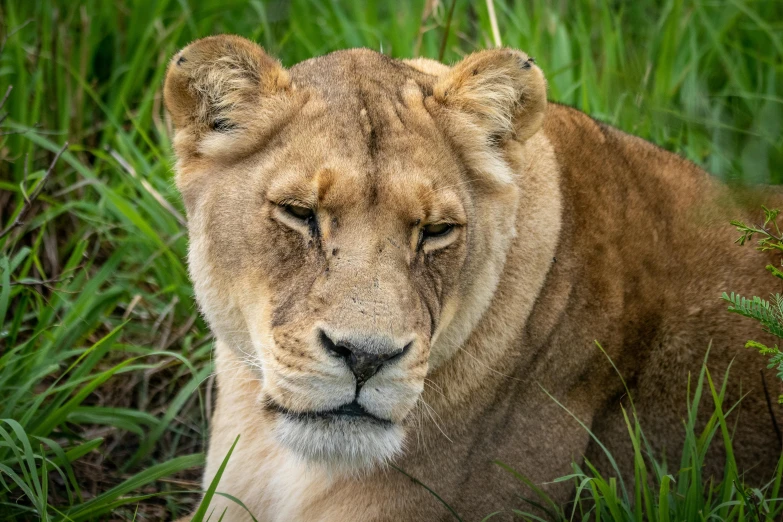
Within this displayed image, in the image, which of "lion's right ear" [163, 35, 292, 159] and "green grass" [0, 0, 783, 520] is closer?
"lion's right ear" [163, 35, 292, 159]

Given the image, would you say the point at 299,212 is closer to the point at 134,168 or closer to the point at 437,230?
the point at 437,230

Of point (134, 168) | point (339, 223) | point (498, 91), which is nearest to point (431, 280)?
point (339, 223)

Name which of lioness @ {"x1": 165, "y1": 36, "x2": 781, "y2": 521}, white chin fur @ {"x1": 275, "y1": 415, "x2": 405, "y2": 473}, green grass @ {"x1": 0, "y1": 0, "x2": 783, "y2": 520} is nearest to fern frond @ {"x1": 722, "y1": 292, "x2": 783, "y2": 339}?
lioness @ {"x1": 165, "y1": 36, "x2": 781, "y2": 521}

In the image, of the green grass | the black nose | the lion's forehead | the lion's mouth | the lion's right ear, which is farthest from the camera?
the green grass

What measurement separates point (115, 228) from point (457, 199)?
263 cm

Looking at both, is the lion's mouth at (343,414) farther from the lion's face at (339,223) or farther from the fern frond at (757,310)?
the fern frond at (757,310)

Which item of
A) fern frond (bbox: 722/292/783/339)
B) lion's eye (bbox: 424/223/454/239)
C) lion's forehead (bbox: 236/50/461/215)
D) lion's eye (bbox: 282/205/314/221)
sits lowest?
fern frond (bbox: 722/292/783/339)

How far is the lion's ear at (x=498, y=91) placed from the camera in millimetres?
2982

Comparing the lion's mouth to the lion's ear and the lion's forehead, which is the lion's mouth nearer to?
the lion's forehead

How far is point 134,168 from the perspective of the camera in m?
4.93

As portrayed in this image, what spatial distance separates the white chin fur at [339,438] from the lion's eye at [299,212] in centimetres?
53

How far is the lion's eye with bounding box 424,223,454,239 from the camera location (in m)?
2.80

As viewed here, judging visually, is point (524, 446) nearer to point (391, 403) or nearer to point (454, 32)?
point (391, 403)

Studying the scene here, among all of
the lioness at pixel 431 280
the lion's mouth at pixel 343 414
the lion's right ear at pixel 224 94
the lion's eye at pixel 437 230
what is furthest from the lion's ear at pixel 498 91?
the lion's mouth at pixel 343 414
